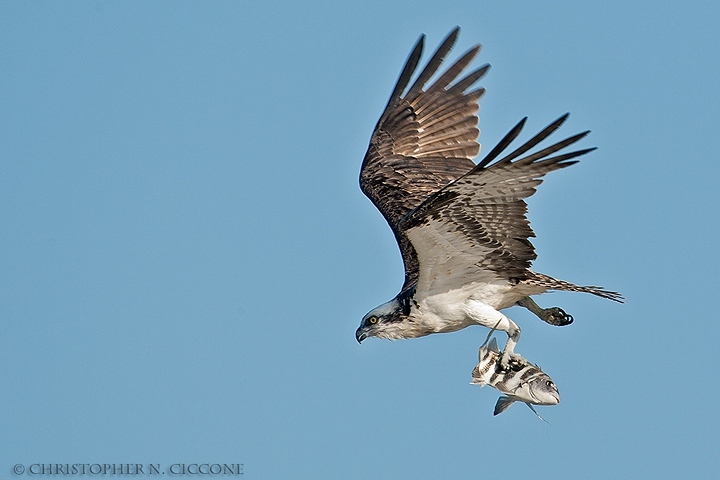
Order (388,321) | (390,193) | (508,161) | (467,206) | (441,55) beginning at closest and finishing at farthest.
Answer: (508,161) < (467,206) < (388,321) < (390,193) < (441,55)

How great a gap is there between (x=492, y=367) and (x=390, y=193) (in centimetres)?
309

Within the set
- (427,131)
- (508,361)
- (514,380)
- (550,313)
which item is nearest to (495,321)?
(508,361)

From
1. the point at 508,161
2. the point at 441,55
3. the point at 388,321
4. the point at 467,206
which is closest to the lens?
the point at 508,161

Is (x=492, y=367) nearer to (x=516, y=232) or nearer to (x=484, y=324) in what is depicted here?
(x=484, y=324)

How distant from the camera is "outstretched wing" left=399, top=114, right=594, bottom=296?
9.14 metres

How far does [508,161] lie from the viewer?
30.0 feet

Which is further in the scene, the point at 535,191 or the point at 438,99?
the point at 438,99

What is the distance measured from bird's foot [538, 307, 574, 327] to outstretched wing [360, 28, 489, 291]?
2.26m

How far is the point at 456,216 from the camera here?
9.89 meters

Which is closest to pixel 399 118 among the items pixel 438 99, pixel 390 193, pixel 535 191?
pixel 438 99

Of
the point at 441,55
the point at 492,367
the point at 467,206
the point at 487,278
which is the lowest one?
the point at 492,367

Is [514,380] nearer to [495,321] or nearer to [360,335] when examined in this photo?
[495,321]

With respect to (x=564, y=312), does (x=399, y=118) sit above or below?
above

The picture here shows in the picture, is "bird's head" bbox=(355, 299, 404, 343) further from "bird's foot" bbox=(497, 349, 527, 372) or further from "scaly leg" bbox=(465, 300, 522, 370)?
"bird's foot" bbox=(497, 349, 527, 372)
